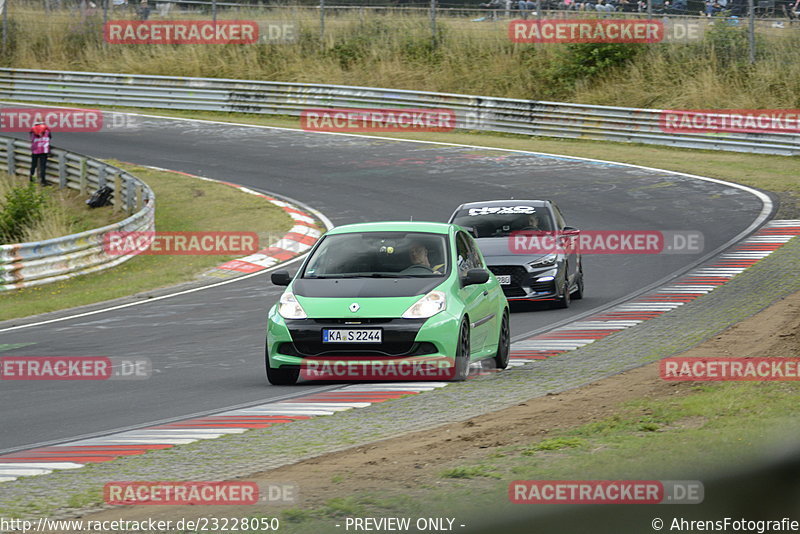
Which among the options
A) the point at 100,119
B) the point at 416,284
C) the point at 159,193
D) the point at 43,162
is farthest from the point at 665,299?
the point at 100,119

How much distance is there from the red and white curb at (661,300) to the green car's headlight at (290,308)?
8.88 feet

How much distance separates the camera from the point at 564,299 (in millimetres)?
16500

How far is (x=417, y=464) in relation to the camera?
6887mm

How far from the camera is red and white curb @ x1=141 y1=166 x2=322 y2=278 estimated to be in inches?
859

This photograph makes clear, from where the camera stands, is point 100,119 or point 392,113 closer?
point 392,113

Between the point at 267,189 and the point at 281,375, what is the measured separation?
20.0 metres

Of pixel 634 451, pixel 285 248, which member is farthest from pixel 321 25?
pixel 634 451

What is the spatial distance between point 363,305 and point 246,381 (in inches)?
63.7

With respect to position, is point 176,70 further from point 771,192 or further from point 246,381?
point 246,381

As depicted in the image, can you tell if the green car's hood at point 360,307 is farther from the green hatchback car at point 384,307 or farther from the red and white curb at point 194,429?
the red and white curb at point 194,429

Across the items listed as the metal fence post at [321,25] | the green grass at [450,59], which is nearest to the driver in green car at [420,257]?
the green grass at [450,59]

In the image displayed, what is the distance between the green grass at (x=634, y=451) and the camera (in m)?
5.00

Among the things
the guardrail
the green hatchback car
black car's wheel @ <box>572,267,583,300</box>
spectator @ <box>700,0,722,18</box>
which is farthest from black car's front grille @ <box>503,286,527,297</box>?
spectator @ <box>700,0,722,18</box>

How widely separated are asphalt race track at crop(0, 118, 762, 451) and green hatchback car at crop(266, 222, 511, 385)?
571mm
